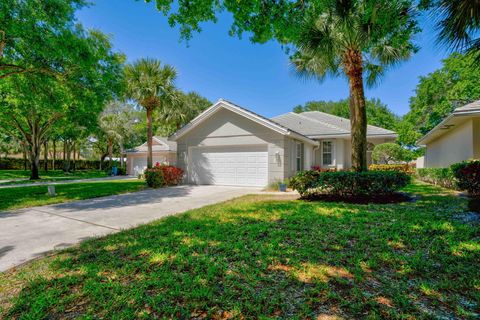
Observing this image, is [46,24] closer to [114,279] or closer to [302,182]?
[114,279]

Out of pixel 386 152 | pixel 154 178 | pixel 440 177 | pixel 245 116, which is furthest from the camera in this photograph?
pixel 386 152

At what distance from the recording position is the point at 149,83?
43.7 feet

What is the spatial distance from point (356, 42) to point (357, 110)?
2.42m

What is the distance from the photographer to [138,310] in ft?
7.43

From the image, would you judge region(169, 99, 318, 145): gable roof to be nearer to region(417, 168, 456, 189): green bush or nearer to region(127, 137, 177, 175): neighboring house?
region(417, 168, 456, 189): green bush

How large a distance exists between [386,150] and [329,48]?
13128 mm

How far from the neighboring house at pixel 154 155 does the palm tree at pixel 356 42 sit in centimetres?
1675

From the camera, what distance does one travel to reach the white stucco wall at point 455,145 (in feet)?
30.9

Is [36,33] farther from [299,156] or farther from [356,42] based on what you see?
[299,156]

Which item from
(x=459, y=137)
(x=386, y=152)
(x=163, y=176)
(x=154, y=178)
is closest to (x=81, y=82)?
(x=154, y=178)

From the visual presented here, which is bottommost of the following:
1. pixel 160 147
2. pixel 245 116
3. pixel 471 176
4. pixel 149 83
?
pixel 471 176

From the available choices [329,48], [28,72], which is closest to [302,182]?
[329,48]

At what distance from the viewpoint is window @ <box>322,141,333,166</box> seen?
636 inches

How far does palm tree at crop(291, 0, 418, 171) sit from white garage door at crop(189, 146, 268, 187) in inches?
192
